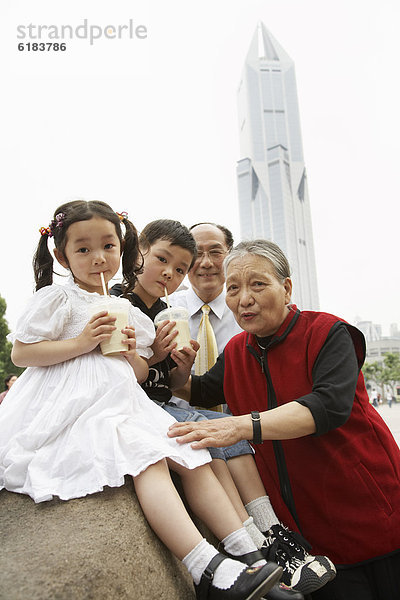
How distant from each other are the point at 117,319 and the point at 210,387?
3.21 ft

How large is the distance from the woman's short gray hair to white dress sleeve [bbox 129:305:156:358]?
0.56m

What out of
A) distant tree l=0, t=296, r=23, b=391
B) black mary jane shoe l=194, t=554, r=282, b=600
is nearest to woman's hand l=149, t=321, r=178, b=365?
black mary jane shoe l=194, t=554, r=282, b=600

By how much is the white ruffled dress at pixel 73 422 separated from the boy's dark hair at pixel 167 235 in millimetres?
799

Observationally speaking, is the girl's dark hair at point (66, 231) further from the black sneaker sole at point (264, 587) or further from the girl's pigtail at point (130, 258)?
the black sneaker sole at point (264, 587)

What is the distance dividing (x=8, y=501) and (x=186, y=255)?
67.3 inches

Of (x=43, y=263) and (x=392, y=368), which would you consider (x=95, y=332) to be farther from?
(x=392, y=368)

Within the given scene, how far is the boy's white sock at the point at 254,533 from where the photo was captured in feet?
6.75

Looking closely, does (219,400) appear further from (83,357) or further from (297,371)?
(83,357)

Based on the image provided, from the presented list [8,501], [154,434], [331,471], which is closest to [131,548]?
[154,434]

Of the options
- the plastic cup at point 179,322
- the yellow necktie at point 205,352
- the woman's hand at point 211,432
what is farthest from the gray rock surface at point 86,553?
the yellow necktie at point 205,352

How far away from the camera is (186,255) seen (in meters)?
2.94

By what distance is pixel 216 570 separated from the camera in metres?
1.59

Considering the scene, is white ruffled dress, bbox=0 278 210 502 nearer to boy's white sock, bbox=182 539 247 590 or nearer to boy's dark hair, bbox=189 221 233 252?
boy's white sock, bbox=182 539 247 590

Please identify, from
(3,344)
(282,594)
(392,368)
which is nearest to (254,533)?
(282,594)
